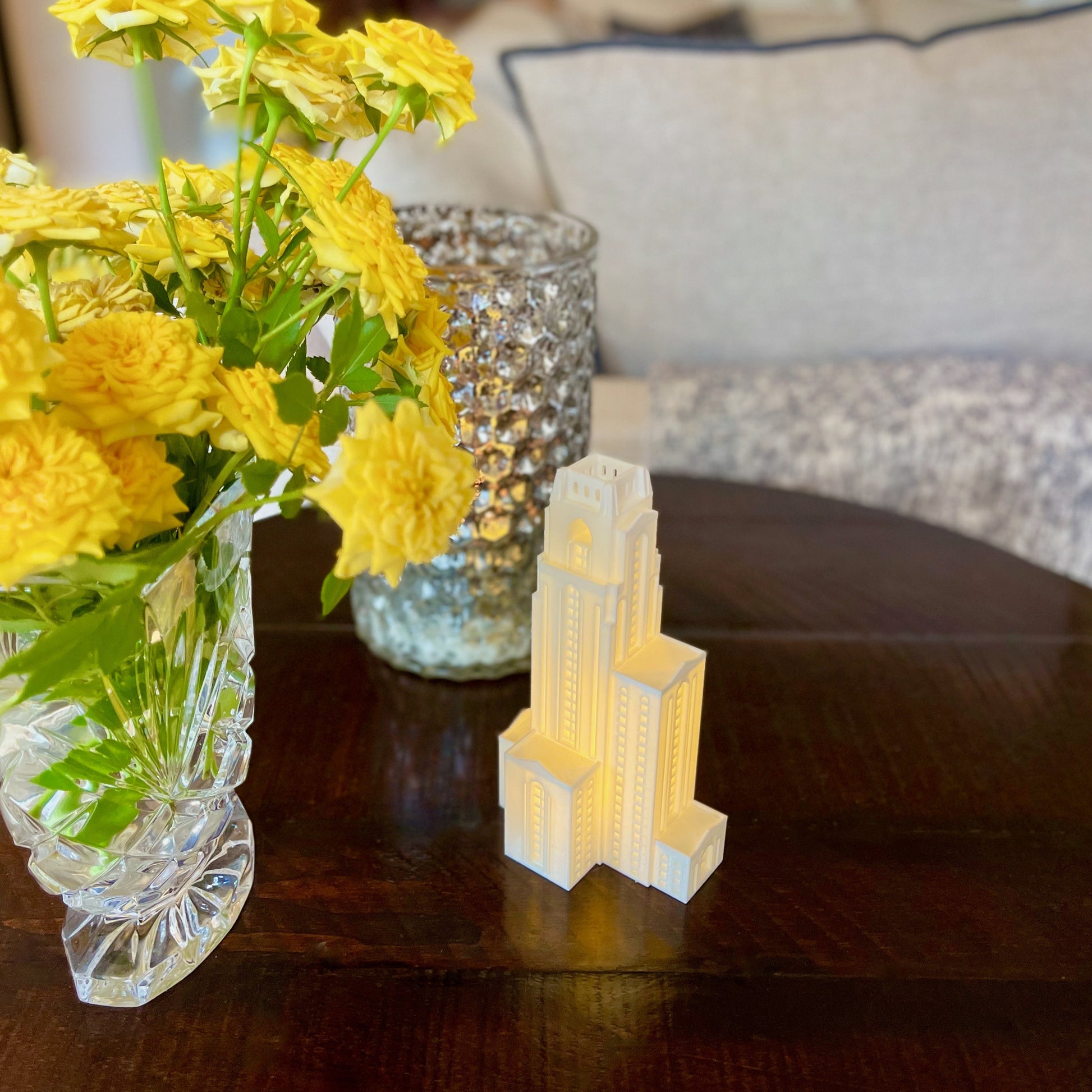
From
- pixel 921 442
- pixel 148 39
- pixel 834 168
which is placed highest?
pixel 148 39

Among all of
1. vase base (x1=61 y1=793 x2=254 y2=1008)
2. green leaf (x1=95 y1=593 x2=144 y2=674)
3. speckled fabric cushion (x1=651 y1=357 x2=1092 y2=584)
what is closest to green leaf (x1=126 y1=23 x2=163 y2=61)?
green leaf (x1=95 y1=593 x2=144 y2=674)

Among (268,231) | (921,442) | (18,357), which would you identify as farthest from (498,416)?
(921,442)

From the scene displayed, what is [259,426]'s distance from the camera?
1.24 feet

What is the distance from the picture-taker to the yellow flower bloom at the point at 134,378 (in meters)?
0.36

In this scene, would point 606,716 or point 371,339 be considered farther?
point 606,716

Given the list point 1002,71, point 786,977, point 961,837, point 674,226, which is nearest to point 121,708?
point 786,977

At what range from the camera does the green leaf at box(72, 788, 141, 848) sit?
0.47 m

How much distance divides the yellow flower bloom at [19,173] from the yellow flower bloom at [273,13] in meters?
0.10

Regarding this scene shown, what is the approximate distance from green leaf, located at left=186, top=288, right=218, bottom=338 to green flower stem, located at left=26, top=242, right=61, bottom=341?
0.16ft

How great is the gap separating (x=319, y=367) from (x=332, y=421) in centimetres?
5

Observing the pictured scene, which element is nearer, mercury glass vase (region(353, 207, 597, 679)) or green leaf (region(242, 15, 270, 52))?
green leaf (region(242, 15, 270, 52))

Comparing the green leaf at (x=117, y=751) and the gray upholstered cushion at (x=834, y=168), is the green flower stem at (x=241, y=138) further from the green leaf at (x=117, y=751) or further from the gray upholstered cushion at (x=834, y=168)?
the gray upholstered cushion at (x=834, y=168)

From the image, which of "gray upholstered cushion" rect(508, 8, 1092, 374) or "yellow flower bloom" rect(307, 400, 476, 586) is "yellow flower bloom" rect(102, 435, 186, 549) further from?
"gray upholstered cushion" rect(508, 8, 1092, 374)

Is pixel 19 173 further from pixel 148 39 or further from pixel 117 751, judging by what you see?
pixel 117 751
